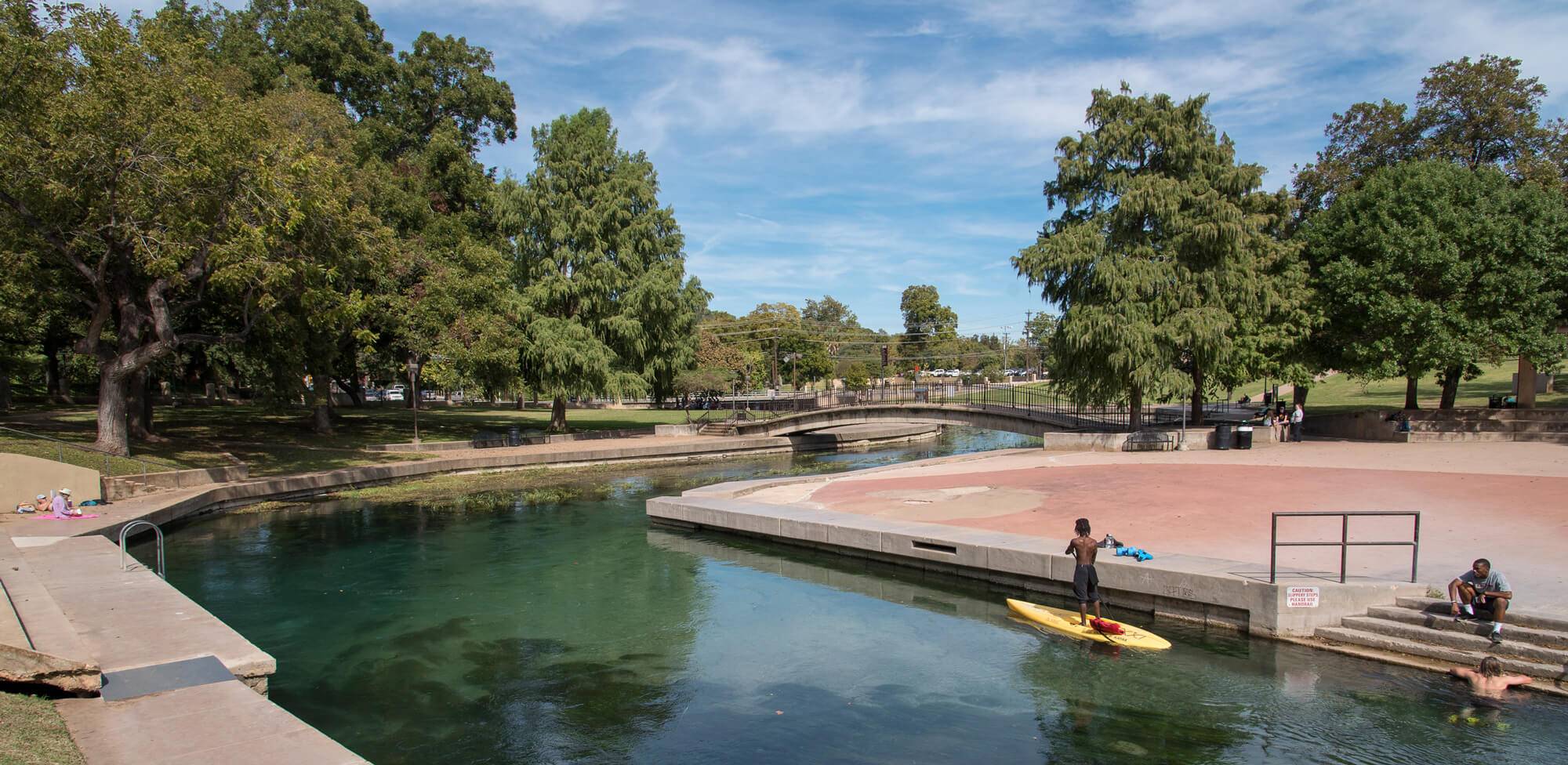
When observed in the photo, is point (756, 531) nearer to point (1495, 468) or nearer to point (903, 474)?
point (903, 474)

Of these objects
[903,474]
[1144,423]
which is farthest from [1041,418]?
[903,474]

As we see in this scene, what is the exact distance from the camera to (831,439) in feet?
169

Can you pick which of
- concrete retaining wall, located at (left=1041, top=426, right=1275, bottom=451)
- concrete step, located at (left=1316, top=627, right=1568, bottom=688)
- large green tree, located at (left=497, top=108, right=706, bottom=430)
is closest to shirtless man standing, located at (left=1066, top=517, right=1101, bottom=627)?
concrete step, located at (left=1316, top=627, right=1568, bottom=688)

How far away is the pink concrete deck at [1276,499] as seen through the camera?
1356 cm

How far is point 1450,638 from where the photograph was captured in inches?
422

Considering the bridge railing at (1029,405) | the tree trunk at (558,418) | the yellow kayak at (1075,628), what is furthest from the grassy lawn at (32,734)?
the tree trunk at (558,418)

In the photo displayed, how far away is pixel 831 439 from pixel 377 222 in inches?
1121

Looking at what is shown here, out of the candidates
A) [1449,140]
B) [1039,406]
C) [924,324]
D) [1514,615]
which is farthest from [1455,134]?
[924,324]

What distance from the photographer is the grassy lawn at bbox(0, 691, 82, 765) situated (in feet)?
19.0

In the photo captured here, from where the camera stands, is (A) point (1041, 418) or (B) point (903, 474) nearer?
(B) point (903, 474)

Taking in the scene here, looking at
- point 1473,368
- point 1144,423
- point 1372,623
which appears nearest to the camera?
point 1372,623

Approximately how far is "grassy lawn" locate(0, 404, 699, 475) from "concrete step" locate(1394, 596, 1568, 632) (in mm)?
28594

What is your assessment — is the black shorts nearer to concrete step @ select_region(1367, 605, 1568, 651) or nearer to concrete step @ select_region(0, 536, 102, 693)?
concrete step @ select_region(1367, 605, 1568, 651)

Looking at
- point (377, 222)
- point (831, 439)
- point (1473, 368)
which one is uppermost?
point (377, 222)
